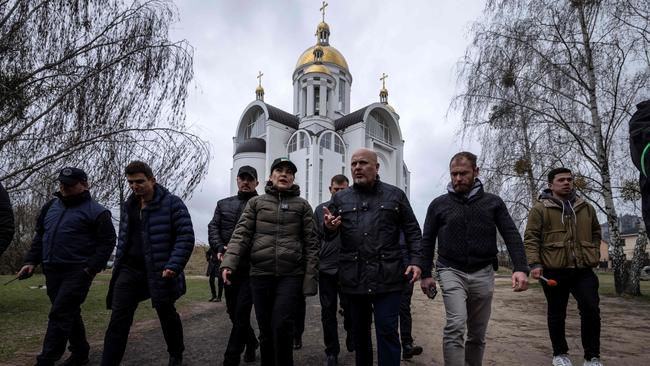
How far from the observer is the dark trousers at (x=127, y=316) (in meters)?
3.83

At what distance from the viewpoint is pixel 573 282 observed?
4.67 metres

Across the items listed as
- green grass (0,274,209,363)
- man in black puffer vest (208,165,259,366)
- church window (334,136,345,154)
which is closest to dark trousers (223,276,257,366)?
man in black puffer vest (208,165,259,366)

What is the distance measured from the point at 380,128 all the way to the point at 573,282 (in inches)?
1690

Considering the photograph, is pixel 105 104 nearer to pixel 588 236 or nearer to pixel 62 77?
pixel 62 77

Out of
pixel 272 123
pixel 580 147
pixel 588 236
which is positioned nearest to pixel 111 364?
pixel 588 236

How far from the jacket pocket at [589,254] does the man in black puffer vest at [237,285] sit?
342cm

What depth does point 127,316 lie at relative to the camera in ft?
13.0

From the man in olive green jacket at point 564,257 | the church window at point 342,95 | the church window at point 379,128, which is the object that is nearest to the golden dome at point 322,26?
the church window at point 342,95

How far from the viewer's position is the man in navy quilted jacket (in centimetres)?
405

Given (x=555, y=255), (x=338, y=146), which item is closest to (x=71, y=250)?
(x=555, y=255)

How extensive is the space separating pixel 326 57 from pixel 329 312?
48.6 metres

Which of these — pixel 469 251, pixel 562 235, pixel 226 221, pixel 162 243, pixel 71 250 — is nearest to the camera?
pixel 469 251

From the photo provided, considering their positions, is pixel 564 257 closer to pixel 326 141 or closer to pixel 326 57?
pixel 326 141

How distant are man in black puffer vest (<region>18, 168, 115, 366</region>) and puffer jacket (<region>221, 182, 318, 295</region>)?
158 centimetres
